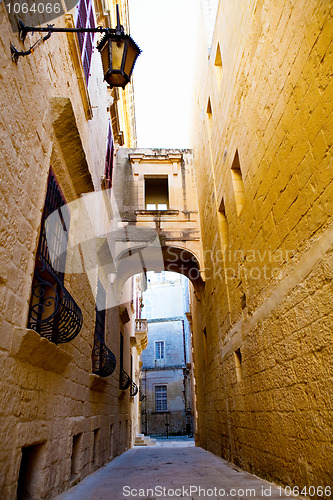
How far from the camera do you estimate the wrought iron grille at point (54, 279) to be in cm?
340

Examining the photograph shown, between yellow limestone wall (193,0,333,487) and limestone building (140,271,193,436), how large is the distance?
56.0 ft

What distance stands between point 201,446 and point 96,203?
7.88 meters

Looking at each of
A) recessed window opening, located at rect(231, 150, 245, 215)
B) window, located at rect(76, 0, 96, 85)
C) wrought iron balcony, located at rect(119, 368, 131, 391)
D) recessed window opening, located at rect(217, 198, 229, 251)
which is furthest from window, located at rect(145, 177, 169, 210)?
recessed window opening, located at rect(231, 150, 245, 215)

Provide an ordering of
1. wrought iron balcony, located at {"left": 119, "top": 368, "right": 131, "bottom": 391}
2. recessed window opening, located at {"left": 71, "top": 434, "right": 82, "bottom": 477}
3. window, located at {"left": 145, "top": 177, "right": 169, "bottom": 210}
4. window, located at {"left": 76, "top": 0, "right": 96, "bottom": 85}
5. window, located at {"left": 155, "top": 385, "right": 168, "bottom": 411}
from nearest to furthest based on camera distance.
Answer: recessed window opening, located at {"left": 71, "top": 434, "right": 82, "bottom": 477} < window, located at {"left": 76, "top": 0, "right": 96, "bottom": 85} < wrought iron balcony, located at {"left": 119, "top": 368, "right": 131, "bottom": 391} < window, located at {"left": 145, "top": 177, "right": 169, "bottom": 210} < window, located at {"left": 155, "top": 385, "right": 168, "bottom": 411}

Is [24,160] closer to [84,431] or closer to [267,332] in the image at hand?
[267,332]

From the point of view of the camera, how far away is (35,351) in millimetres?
2934

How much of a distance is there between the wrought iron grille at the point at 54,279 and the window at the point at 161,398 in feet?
81.5

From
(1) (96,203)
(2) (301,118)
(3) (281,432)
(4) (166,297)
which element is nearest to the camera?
(2) (301,118)

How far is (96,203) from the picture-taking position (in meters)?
7.12

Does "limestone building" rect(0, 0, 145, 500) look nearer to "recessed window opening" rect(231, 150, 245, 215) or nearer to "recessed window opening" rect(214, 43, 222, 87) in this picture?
"recessed window opening" rect(231, 150, 245, 215)

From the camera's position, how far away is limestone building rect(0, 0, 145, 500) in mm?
2637

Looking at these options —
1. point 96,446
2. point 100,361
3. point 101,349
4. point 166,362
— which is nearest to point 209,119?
point 101,349

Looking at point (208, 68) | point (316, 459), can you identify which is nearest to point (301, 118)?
point (316, 459)

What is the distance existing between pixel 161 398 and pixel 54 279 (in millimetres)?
25824
